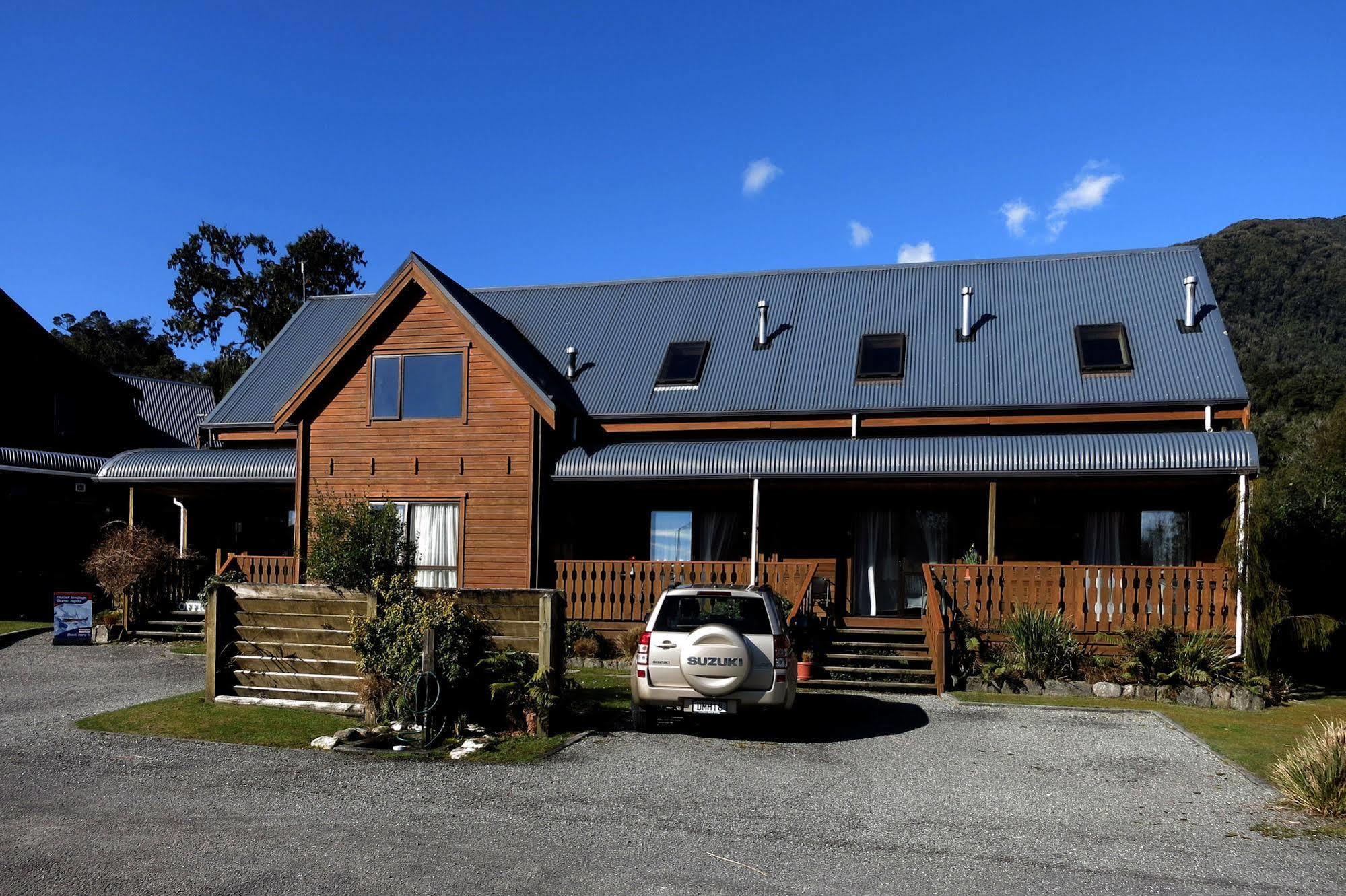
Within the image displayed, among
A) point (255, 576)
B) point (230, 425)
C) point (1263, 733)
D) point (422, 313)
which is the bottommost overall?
point (1263, 733)

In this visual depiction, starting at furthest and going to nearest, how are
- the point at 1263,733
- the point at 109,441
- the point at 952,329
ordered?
the point at 109,441
the point at 952,329
the point at 1263,733

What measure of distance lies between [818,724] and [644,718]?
7.74 feet

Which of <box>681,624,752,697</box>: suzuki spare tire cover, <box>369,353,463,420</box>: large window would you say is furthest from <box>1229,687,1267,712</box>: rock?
<box>369,353,463,420</box>: large window

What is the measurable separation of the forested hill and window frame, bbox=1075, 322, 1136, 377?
135ft

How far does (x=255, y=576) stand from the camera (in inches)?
859

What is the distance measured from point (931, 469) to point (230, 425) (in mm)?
15944

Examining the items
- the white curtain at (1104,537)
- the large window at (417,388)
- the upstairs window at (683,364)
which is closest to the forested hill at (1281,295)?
the white curtain at (1104,537)

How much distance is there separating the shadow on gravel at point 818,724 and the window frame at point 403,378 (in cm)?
974

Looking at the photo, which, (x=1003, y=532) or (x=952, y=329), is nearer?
(x=1003, y=532)

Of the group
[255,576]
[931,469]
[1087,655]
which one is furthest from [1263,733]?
[255,576]

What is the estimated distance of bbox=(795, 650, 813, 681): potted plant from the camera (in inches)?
616

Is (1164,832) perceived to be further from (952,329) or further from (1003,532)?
(952,329)

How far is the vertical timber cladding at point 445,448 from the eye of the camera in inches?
834

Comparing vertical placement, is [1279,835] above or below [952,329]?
below
